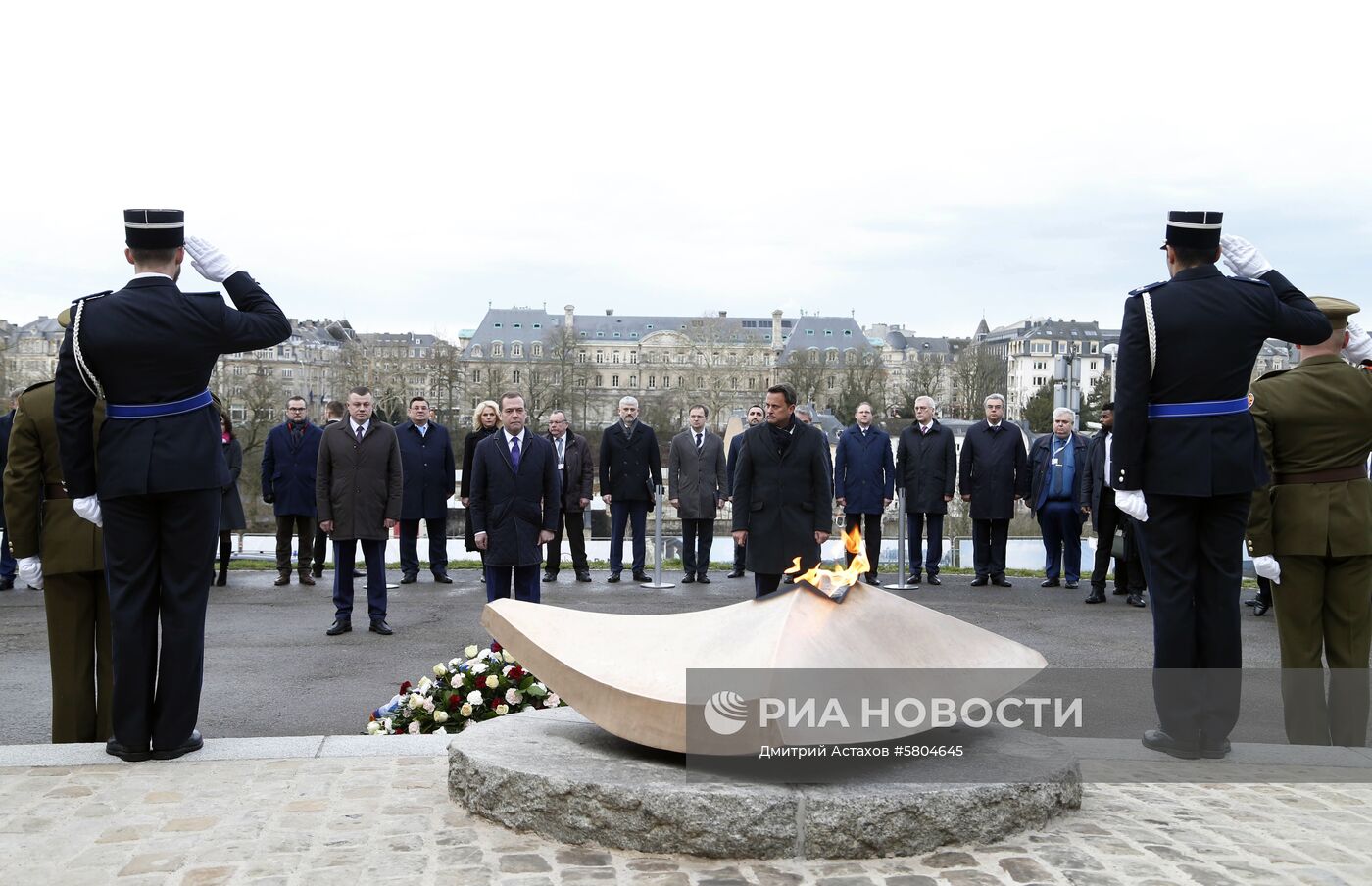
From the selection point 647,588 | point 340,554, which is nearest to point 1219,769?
point 340,554

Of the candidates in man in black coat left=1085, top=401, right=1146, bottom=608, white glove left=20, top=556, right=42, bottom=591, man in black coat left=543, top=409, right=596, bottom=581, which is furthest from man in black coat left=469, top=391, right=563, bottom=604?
man in black coat left=1085, top=401, right=1146, bottom=608

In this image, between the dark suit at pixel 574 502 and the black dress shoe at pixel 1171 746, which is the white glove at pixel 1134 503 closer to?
the black dress shoe at pixel 1171 746

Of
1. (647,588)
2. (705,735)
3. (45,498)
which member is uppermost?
(45,498)

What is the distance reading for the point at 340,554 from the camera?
11.3m

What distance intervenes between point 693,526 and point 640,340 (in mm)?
127584

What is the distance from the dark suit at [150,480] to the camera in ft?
18.8

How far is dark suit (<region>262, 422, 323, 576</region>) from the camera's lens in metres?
15.3

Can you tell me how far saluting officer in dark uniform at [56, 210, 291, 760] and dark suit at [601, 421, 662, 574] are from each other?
34.1 ft

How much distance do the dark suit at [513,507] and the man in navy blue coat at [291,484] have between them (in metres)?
5.14

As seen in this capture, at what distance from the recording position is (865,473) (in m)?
16.2

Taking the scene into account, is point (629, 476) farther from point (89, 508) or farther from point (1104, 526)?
point (89, 508)

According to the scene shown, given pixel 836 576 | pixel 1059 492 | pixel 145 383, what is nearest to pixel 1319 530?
pixel 836 576

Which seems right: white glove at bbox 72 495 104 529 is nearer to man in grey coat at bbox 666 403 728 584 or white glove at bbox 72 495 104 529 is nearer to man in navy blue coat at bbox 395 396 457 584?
man in navy blue coat at bbox 395 396 457 584

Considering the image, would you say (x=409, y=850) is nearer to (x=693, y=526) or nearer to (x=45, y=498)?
(x=45, y=498)
